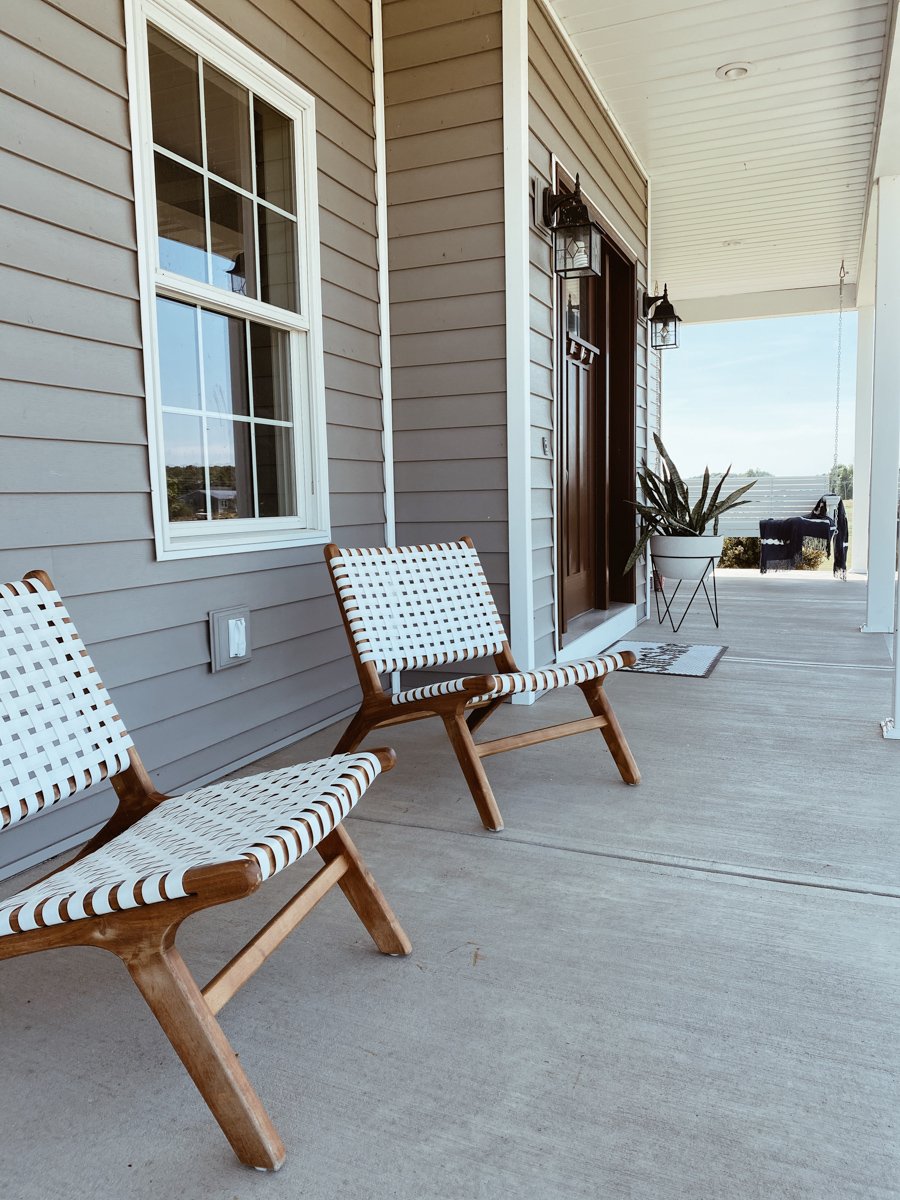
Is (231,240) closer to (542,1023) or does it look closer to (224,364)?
(224,364)

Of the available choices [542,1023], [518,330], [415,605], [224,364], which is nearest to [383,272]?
[518,330]

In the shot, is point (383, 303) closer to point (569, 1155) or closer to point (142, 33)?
point (142, 33)

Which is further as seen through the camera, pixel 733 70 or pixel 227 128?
pixel 733 70

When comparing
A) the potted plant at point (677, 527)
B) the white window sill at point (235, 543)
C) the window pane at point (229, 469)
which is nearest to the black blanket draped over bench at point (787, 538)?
the potted plant at point (677, 527)

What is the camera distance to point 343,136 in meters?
3.31

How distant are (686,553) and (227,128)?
10.8 ft

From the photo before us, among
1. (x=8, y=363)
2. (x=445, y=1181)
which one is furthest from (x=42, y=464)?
(x=445, y=1181)

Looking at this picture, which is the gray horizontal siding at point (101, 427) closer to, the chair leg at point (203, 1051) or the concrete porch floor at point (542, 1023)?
the concrete porch floor at point (542, 1023)

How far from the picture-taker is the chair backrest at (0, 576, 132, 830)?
1.56m

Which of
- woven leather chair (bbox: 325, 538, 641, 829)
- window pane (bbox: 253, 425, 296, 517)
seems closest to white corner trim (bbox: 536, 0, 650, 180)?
window pane (bbox: 253, 425, 296, 517)

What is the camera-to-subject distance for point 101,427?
224cm

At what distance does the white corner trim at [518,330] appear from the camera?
131 inches

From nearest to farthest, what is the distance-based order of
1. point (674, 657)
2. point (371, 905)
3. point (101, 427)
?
point (371, 905)
point (101, 427)
point (674, 657)

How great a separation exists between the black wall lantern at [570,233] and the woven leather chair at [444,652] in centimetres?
151
